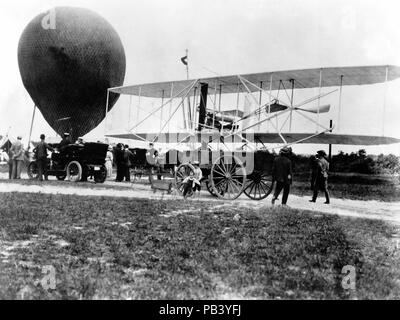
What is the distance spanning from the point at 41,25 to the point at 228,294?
69.7 feet

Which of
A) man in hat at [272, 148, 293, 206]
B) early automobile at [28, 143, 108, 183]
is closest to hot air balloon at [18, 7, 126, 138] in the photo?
early automobile at [28, 143, 108, 183]

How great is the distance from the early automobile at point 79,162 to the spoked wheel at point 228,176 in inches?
196

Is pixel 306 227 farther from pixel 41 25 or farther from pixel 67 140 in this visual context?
pixel 41 25

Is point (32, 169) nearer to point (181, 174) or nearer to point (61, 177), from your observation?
point (61, 177)

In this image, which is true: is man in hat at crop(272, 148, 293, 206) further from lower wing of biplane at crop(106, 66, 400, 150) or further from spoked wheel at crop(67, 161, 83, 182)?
spoked wheel at crop(67, 161, 83, 182)

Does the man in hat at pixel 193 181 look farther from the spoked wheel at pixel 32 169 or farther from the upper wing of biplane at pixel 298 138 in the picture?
the spoked wheel at pixel 32 169

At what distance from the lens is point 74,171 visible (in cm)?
1499

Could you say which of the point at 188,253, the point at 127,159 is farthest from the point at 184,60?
the point at 188,253

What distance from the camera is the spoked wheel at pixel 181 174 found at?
38.4 ft

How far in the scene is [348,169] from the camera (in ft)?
102

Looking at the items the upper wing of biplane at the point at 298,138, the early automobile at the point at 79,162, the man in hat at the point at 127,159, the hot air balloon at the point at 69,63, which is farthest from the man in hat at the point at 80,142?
the hot air balloon at the point at 69,63

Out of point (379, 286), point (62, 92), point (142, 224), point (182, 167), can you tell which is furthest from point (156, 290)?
point (62, 92)

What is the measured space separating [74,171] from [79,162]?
46 cm
